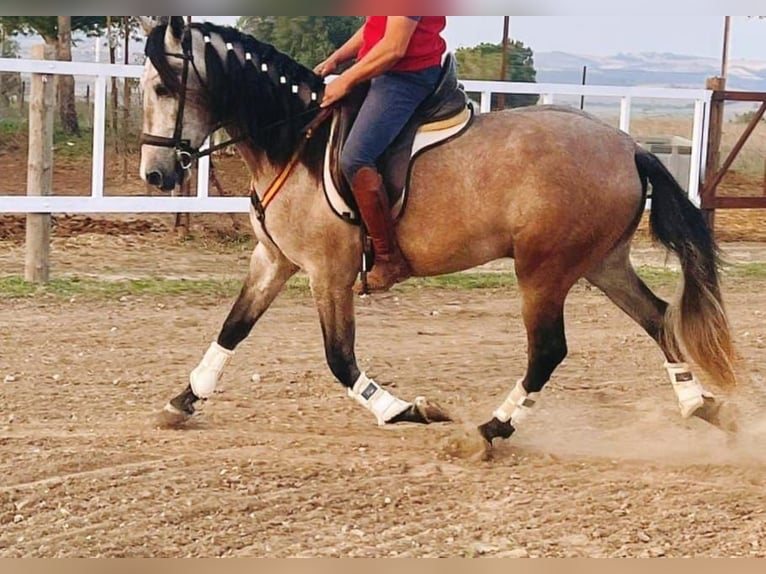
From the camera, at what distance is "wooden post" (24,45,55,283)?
7934 mm

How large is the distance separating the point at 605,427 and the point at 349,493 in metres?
1.58

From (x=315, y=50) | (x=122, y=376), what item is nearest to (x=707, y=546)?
(x=122, y=376)

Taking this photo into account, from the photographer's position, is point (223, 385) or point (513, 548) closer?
point (513, 548)

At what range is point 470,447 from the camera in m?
4.45

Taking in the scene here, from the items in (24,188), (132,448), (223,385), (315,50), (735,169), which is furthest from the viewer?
(735,169)

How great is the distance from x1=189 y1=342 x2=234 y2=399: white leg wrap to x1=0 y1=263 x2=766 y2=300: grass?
3177 mm

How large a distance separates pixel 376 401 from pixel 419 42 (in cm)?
143

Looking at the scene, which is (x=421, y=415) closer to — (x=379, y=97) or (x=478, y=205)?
(x=478, y=205)

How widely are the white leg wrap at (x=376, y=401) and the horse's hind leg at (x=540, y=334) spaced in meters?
0.47

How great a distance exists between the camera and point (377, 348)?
6645 mm

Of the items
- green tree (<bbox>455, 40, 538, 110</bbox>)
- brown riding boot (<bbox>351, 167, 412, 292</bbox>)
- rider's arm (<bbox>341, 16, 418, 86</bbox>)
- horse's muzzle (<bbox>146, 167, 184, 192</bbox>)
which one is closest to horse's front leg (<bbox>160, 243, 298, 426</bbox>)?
brown riding boot (<bbox>351, 167, 412, 292</bbox>)

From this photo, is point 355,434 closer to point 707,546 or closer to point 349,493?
point 349,493

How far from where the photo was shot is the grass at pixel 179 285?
7.73 meters

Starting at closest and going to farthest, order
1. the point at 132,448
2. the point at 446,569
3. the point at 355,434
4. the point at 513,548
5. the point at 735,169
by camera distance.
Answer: the point at 446,569, the point at 513,548, the point at 132,448, the point at 355,434, the point at 735,169
